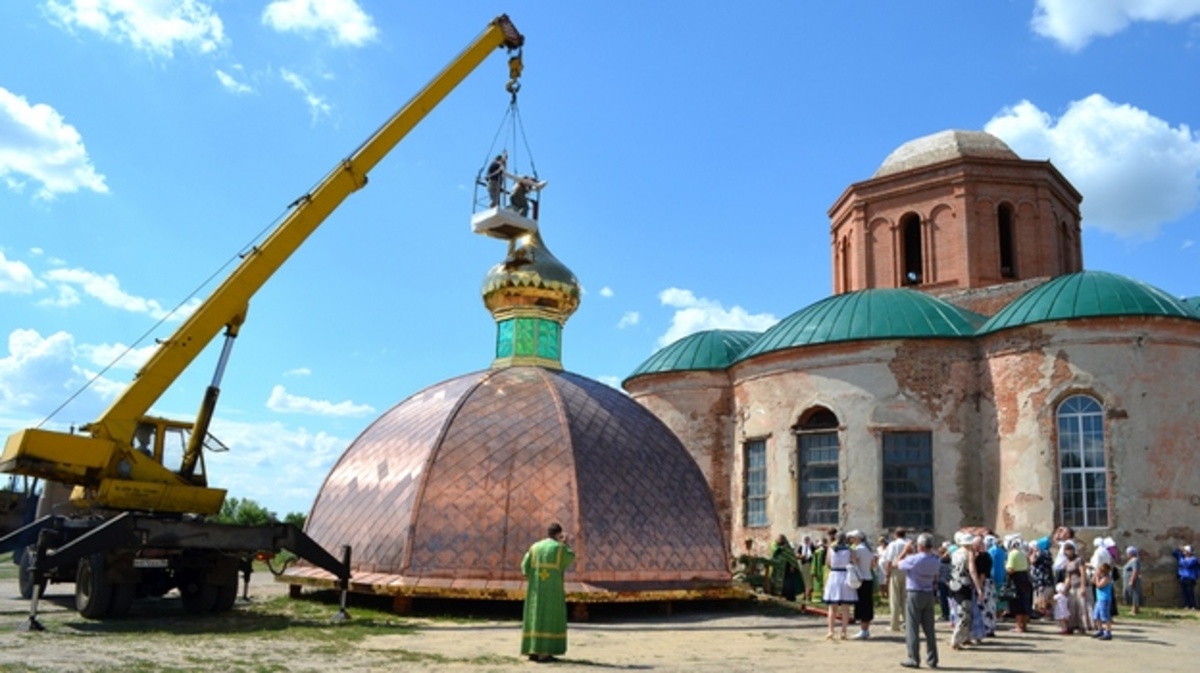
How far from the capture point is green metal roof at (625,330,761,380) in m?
25.6

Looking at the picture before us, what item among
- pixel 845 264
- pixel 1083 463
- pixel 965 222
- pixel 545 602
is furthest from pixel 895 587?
pixel 845 264

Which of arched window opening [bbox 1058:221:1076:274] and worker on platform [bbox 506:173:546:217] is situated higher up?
arched window opening [bbox 1058:221:1076:274]

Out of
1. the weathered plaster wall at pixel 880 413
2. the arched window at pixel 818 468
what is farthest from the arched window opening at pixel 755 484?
the arched window at pixel 818 468

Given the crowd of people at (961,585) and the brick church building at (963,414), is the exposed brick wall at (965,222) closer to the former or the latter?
the brick church building at (963,414)

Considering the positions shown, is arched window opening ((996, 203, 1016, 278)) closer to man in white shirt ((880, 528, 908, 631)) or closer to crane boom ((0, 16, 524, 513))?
man in white shirt ((880, 528, 908, 631))

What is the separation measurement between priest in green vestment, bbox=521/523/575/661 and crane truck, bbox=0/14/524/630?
349 cm

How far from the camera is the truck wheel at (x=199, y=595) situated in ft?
41.2

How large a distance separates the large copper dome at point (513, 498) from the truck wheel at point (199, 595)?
148 centimetres

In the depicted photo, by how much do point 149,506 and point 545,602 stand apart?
614 centimetres

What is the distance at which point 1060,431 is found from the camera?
1967cm

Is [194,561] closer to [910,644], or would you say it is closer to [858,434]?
[910,644]

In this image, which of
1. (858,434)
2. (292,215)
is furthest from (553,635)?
(858,434)

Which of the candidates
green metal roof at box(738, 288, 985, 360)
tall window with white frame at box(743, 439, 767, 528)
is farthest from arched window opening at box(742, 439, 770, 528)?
green metal roof at box(738, 288, 985, 360)

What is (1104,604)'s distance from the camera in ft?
41.7
